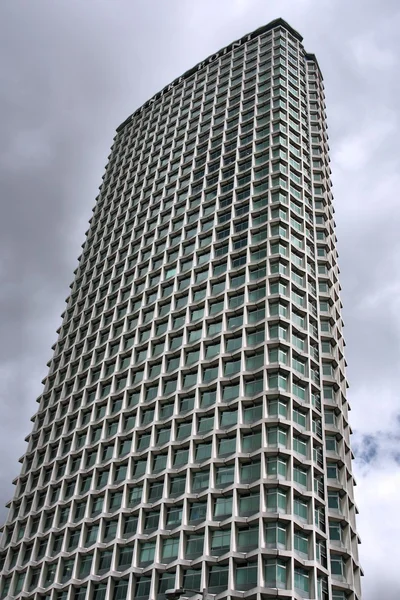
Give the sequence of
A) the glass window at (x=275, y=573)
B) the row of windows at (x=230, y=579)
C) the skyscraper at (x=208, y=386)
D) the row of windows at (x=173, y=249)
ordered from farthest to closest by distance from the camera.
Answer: the row of windows at (x=173, y=249) < the skyscraper at (x=208, y=386) < the row of windows at (x=230, y=579) < the glass window at (x=275, y=573)

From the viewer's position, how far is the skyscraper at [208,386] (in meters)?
62.8

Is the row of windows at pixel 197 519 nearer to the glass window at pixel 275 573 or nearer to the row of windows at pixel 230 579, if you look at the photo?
the glass window at pixel 275 573

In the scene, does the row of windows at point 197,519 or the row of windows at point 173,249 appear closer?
the row of windows at point 197,519

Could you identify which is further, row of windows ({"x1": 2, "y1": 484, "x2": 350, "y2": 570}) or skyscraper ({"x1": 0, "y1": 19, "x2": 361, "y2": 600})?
skyscraper ({"x1": 0, "y1": 19, "x2": 361, "y2": 600})

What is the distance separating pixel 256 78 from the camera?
111562 millimetres

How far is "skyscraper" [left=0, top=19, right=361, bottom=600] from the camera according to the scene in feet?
206

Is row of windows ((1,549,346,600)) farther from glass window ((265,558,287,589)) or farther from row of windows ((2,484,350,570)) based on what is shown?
row of windows ((2,484,350,570))

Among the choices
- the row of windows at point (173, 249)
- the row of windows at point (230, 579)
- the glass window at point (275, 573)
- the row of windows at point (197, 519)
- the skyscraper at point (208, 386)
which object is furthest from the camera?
the row of windows at point (173, 249)

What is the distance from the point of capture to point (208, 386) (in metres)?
74.2

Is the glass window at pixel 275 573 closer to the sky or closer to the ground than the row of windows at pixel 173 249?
closer to the ground

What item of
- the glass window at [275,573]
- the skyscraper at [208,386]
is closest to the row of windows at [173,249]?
the skyscraper at [208,386]

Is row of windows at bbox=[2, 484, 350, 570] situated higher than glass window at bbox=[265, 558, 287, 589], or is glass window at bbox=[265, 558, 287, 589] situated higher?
row of windows at bbox=[2, 484, 350, 570]

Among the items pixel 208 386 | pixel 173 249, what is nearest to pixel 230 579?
pixel 208 386

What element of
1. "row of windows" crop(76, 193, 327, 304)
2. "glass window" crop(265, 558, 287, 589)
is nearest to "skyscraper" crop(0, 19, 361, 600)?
"glass window" crop(265, 558, 287, 589)
